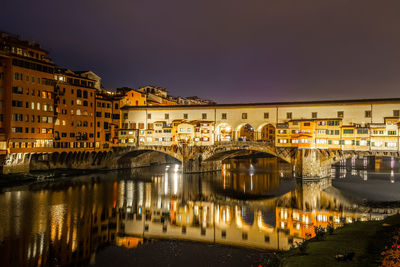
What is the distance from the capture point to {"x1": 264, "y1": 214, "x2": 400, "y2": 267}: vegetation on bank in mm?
11876

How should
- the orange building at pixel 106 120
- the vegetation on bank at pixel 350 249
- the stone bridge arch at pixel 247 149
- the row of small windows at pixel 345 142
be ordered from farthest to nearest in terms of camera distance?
the orange building at pixel 106 120 → the stone bridge arch at pixel 247 149 → the row of small windows at pixel 345 142 → the vegetation on bank at pixel 350 249

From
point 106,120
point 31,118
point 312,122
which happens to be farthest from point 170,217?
point 106,120

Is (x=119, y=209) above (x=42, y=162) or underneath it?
underneath

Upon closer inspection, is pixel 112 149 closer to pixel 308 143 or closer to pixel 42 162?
pixel 42 162

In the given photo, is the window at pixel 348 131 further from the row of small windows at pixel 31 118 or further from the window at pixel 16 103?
the window at pixel 16 103

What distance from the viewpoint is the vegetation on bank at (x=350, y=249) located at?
1188 cm

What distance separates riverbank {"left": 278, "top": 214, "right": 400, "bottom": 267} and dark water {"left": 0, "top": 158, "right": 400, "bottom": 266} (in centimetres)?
386

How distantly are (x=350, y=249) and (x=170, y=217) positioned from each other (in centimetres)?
1588

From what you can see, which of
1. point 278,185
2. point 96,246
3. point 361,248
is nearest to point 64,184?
point 96,246

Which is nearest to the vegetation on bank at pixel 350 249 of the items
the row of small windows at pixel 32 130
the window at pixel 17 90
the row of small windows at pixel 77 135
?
the row of small windows at pixel 32 130

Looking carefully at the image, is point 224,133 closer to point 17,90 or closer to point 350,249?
point 17,90

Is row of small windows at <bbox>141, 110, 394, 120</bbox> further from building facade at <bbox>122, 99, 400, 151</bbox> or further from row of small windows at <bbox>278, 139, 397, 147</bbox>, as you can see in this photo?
row of small windows at <bbox>278, 139, 397, 147</bbox>

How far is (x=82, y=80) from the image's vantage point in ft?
181

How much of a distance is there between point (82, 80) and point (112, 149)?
43.9 ft
